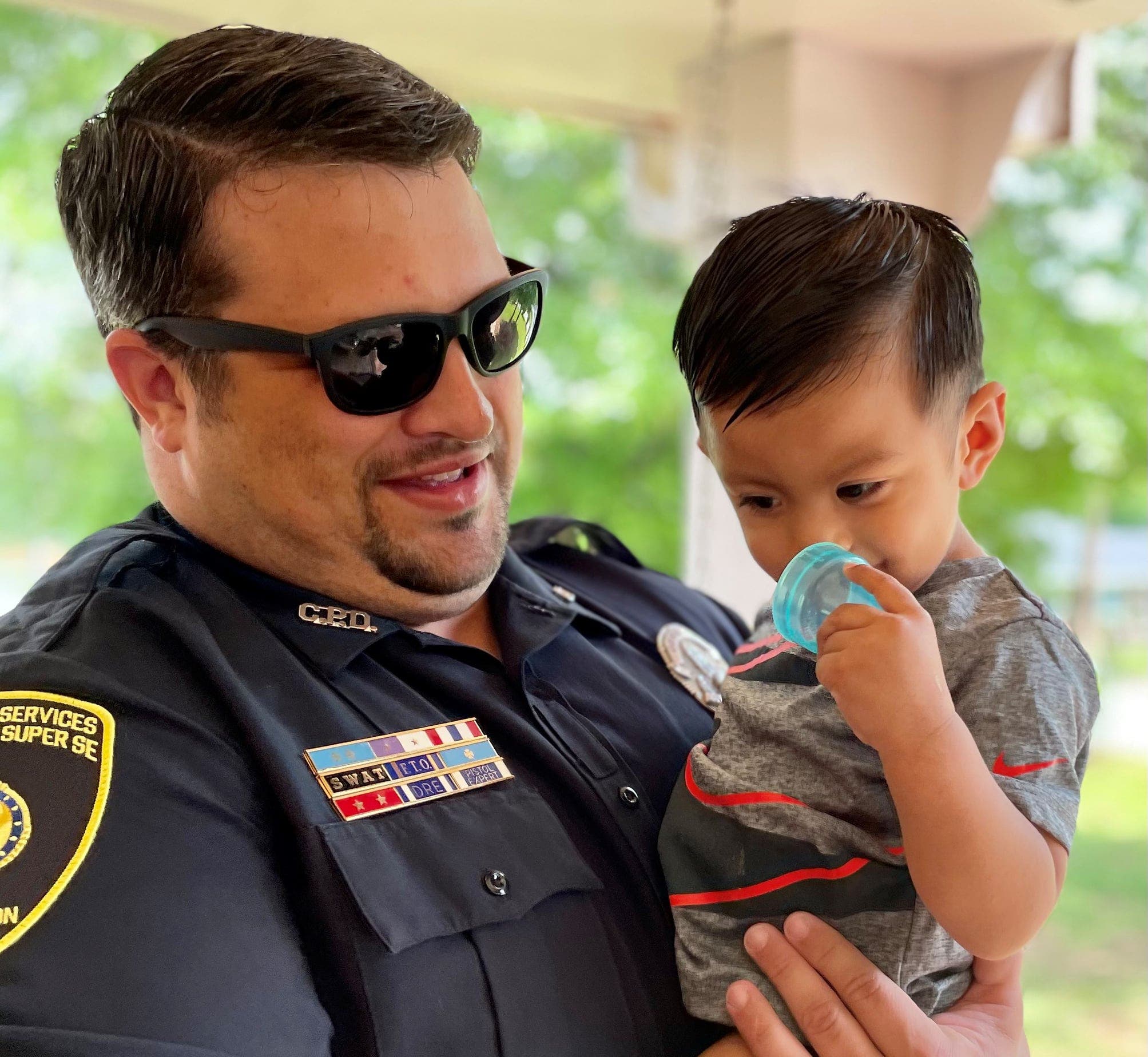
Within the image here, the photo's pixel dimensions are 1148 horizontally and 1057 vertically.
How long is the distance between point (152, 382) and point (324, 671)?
47 cm

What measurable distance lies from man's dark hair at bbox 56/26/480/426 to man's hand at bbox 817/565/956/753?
2.69 feet

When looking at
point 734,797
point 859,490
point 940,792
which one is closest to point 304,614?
point 734,797

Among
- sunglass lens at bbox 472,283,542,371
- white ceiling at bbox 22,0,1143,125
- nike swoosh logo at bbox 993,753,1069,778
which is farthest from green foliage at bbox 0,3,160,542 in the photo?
nike swoosh logo at bbox 993,753,1069,778

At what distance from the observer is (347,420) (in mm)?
1554

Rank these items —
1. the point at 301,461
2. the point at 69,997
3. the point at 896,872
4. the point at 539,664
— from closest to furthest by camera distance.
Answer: the point at 69,997 → the point at 896,872 → the point at 301,461 → the point at 539,664

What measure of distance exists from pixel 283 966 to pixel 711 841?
20.2 inches

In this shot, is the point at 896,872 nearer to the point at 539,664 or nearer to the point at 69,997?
the point at 539,664

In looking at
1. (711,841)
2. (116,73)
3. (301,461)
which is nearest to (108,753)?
(301,461)

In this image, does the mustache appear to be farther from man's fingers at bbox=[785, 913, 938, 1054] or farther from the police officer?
man's fingers at bbox=[785, 913, 938, 1054]

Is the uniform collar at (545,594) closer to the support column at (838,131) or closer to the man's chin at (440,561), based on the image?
the man's chin at (440,561)

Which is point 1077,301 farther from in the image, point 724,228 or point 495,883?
point 495,883

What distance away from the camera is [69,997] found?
1.08 metres

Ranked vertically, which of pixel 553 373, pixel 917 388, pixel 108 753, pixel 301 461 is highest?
pixel 917 388

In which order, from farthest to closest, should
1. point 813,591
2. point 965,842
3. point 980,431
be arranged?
1. point 980,431
2. point 813,591
3. point 965,842
